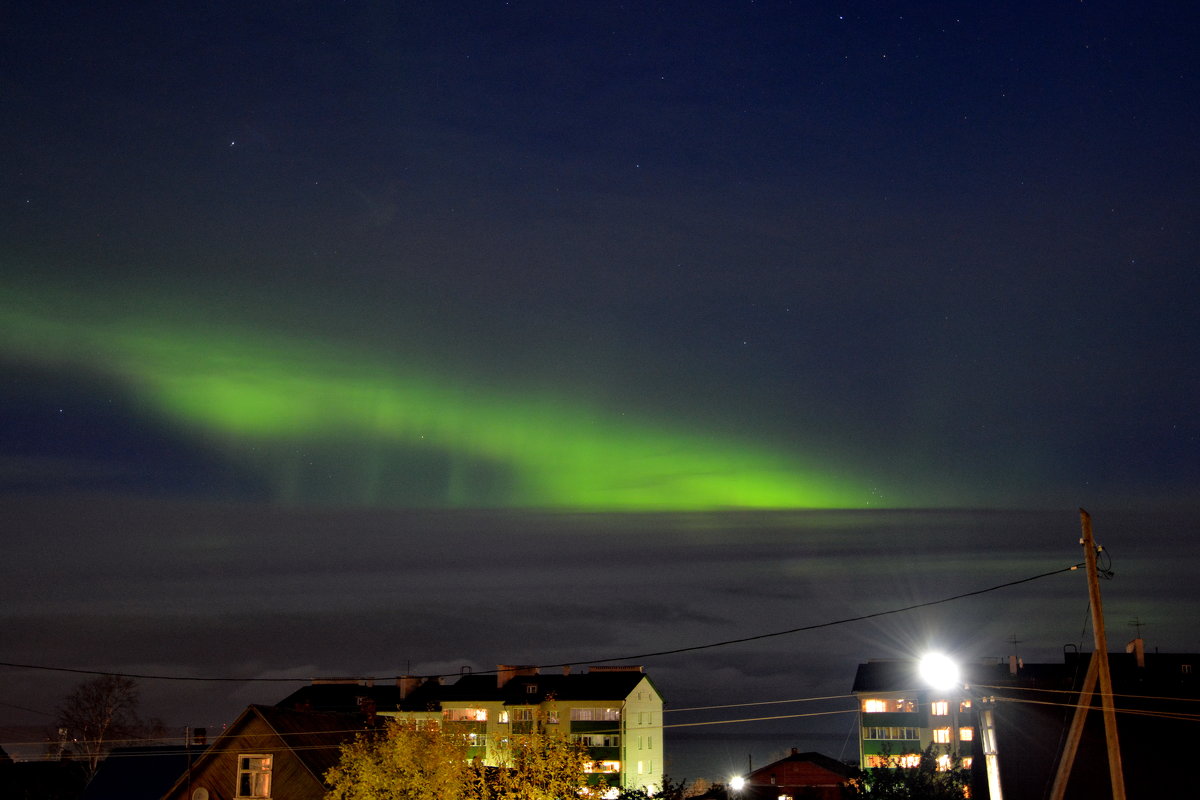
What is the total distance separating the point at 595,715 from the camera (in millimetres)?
97312

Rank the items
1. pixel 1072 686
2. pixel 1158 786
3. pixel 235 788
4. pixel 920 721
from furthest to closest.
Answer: pixel 920 721 < pixel 235 788 < pixel 1072 686 < pixel 1158 786

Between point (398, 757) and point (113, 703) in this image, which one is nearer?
point (398, 757)

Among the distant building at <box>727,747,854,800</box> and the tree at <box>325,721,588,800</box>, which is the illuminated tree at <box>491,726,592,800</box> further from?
the distant building at <box>727,747,854,800</box>

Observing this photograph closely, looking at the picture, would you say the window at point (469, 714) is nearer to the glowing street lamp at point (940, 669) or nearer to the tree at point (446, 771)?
the tree at point (446, 771)

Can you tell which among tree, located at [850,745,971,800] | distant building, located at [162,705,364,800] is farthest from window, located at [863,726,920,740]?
distant building, located at [162,705,364,800]

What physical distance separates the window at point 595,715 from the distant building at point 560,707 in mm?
90

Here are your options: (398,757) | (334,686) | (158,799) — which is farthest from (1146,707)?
(334,686)

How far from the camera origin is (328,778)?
158 ft

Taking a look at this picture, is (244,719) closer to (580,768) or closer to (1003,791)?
(580,768)

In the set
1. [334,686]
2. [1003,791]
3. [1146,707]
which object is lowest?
[1003,791]

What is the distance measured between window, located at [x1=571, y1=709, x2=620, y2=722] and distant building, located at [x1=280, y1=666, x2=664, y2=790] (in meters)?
0.09

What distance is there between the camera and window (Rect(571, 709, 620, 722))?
96725 millimetres

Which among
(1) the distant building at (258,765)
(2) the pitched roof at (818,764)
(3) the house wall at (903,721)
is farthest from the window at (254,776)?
(3) the house wall at (903,721)

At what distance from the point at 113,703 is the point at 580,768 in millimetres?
57266
